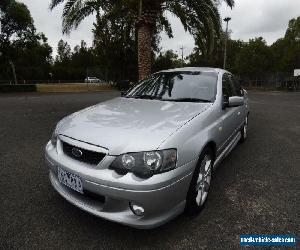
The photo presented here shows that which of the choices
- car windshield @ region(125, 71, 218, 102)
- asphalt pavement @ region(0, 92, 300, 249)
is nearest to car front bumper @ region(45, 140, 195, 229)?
asphalt pavement @ region(0, 92, 300, 249)

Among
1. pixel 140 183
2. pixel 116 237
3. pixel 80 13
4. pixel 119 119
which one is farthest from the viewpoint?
pixel 80 13

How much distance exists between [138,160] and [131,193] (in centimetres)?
28

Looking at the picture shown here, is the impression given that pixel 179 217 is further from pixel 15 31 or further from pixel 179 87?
pixel 15 31

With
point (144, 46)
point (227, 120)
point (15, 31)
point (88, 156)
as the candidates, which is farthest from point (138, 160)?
point (15, 31)

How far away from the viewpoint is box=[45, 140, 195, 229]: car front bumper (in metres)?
2.27

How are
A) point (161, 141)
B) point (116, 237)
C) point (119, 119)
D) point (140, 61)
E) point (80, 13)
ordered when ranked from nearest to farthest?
point (161, 141), point (116, 237), point (119, 119), point (140, 61), point (80, 13)

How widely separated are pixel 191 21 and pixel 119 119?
333 inches

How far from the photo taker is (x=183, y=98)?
3736 mm

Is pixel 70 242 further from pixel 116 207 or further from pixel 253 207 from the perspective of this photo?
pixel 253 207

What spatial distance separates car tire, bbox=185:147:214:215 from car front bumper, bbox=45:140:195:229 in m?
0.16

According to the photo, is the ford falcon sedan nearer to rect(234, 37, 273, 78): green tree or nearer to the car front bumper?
the car front bumper

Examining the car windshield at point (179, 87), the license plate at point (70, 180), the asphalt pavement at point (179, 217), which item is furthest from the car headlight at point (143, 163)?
the car windshield at point (179, 87)

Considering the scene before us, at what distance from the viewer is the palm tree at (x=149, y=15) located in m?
9.52

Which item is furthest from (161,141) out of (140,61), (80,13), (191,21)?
(80,13)
